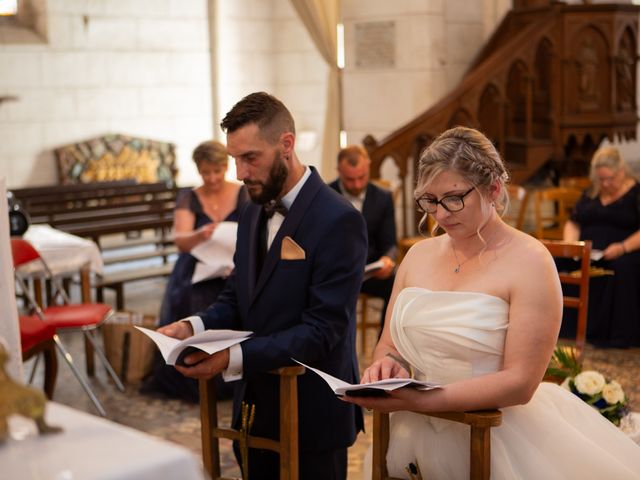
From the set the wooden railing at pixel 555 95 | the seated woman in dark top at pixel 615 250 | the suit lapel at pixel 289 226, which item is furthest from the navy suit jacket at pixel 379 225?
the suit lapel at pixel 289 226

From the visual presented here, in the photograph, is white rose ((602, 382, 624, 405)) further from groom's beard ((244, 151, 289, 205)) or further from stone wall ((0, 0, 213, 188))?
stone wall ((0, 0, 213, 188))

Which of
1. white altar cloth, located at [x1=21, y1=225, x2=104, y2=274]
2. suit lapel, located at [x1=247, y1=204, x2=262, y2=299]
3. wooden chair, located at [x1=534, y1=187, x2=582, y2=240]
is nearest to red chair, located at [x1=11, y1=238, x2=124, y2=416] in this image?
white altar cloth, located at [x1=21, y1=225, x2=104, y2=274]

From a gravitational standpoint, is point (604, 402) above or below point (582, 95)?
below

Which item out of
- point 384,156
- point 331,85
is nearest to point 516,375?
point 384,156

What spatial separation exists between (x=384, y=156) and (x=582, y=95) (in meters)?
1.88

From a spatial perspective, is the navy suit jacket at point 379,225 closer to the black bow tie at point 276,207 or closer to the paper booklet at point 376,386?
the black bow tie at point 276,207

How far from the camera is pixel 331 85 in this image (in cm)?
927

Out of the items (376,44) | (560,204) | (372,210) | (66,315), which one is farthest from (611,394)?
(376,44)

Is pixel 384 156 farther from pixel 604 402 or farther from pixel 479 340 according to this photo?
pixel 479 340

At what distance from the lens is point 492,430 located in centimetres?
269

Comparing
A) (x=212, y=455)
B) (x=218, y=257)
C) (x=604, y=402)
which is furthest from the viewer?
(x=218, y=257)

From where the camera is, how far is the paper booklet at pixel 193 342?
2.81 metres

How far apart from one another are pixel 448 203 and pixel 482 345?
0.38 metres

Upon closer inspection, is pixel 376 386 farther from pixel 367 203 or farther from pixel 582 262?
pixel 367 203
